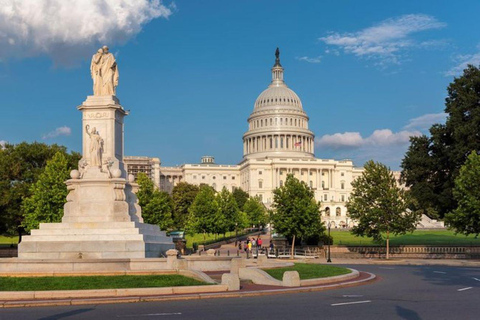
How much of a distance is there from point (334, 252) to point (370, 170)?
27.5ft

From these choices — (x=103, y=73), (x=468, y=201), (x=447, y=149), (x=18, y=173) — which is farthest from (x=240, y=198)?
(x=103, y=73)

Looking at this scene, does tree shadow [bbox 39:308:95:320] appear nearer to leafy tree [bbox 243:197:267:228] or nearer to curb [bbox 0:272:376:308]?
curb [bbox 0:272:376:308]

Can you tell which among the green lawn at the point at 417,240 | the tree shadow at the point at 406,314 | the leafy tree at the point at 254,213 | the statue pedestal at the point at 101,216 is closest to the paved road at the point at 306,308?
the tree shadow at the point at 406,314

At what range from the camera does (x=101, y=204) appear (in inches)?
1203

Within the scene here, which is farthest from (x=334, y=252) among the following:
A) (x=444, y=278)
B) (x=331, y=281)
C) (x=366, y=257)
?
(x=331, y=281)

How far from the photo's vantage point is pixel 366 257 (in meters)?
57.4

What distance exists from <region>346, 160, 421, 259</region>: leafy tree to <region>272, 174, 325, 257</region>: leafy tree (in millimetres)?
4960

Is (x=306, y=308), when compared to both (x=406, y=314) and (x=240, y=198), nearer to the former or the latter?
(x=406, y=314)

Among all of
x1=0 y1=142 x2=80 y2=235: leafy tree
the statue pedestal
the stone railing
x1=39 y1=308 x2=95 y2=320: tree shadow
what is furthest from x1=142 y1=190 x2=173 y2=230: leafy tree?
x1=39 y1=308 x2=95 y2=320: tree shadow

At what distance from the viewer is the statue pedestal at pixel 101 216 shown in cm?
2825

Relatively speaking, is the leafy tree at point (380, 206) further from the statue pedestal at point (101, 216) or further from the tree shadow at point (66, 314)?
the tree shadow at point (66, 314)

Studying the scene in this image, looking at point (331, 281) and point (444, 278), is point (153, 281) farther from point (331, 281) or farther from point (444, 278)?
point (444, 278)

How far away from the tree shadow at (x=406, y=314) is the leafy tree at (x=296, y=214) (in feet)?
136

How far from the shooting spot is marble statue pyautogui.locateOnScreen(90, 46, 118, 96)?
33.8 meters
